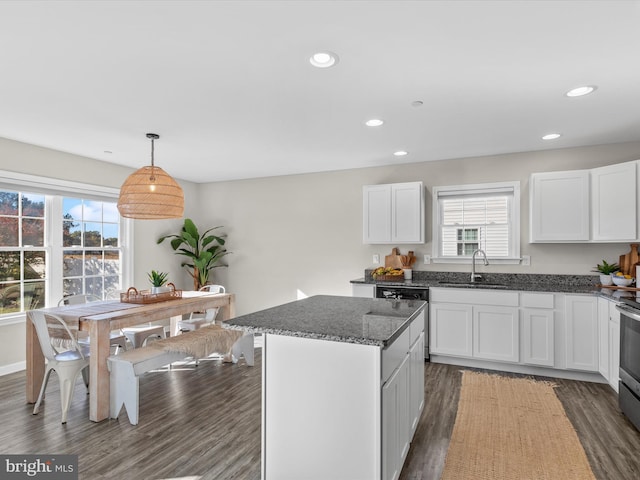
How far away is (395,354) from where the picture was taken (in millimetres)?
1926

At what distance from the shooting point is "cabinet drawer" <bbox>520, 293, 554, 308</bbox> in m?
3.75

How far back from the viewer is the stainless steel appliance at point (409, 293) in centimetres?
424

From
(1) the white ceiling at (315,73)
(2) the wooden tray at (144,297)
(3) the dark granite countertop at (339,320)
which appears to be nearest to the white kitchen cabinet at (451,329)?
(3) the dark granite countertop at (339,320)

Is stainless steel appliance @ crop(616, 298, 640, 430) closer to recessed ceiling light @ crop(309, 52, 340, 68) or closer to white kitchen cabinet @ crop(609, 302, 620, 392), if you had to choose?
white kitchen cabinet @ crop(609, 302, 620, 392)

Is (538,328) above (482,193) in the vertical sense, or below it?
below

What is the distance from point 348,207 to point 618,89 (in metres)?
3.23

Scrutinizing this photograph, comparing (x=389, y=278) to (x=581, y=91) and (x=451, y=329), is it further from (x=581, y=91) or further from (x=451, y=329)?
(x=581, y=91)

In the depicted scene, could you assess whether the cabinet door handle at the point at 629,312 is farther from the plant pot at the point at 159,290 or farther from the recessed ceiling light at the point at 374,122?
the plant pot at the point at 159,290

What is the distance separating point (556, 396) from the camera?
10.9ft

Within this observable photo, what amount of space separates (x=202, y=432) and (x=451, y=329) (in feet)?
9.02

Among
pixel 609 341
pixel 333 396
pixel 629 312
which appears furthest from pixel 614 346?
pixel 333 396

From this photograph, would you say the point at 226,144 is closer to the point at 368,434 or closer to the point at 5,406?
the point at 5,406

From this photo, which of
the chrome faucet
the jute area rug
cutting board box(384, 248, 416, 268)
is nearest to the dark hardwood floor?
the jute area rug

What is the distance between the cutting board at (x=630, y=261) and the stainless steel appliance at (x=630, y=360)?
0.99 m
